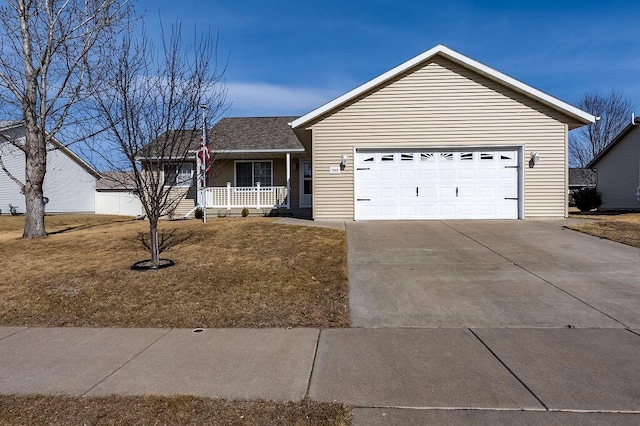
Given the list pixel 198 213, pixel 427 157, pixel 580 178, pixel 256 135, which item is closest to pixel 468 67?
pixel 427 157

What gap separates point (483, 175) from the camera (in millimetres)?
13875

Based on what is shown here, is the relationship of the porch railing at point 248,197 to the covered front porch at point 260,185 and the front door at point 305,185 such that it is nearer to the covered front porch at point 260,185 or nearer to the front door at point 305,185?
the covered front porch at point 260,185

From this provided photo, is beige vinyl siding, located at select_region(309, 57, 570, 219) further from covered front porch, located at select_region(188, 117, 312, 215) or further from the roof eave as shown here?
the roof eave

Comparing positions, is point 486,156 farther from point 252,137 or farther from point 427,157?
point 252,137

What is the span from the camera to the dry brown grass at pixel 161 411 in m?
3.26

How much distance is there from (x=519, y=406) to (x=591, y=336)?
224 centimetres

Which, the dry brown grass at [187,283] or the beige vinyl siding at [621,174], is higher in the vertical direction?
the beige vinyl siding at [621,174]

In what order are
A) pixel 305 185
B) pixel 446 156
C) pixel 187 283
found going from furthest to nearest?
1. pixel 305 185
2. pixel 446 156
3. pixel 187 283

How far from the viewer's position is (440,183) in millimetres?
13867

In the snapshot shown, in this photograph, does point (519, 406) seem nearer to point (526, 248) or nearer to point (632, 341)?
point (632, 341)

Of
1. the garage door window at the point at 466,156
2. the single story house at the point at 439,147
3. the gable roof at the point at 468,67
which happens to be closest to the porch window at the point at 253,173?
the single story house at the point at 439,147

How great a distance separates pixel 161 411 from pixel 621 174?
2851cm

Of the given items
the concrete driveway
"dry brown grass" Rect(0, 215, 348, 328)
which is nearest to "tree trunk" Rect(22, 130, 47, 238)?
"dry brown grass" Rect(0, 215, 348, 328)

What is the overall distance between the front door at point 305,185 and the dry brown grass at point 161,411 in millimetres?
16084
